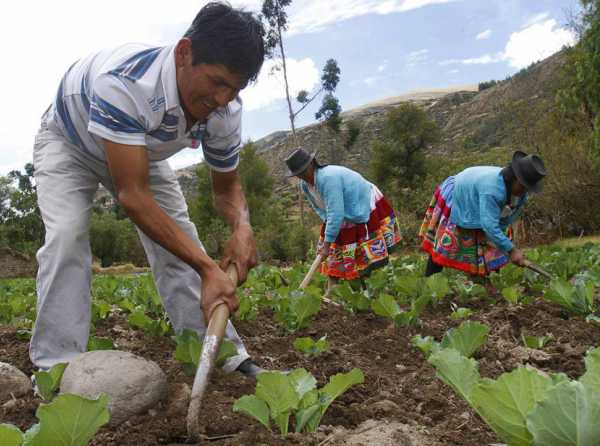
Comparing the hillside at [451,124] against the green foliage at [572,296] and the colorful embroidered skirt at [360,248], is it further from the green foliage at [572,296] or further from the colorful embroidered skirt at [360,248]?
the green foliage at [572,296]

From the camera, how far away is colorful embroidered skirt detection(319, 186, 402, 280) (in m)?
5.79

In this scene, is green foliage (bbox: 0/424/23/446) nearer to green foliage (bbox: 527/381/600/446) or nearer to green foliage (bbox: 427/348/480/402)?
green foliage (bbox: 427/348/480/402)

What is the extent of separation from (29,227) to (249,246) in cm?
3798

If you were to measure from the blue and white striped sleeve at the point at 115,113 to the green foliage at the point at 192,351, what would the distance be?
84 cm

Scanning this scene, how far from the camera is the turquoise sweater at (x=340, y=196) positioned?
17.7ft

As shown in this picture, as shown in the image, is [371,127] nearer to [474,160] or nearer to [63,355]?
[474,160]

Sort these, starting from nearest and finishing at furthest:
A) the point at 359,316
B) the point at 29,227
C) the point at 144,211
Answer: the point at 144,211 < the point at 359,316 < the point at 29,227

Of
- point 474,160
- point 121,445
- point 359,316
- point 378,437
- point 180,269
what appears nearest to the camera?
point 378,437

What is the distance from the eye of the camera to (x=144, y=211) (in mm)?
2133

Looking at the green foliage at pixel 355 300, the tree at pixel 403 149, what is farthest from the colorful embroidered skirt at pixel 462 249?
the tree at pixel 403 149

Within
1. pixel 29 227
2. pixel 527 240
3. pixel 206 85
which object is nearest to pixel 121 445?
pixel 206 85

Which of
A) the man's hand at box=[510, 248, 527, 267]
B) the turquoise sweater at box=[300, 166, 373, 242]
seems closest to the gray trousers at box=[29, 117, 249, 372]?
the turquoise sweater at box=[300, 166, 373, 242]

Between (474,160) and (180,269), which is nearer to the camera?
(180,269)

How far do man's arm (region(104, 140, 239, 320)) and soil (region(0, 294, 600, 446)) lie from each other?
40cm
